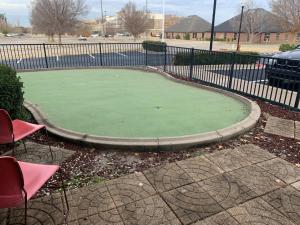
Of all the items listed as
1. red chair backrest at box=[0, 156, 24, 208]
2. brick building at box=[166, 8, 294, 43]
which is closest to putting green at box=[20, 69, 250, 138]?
red chair backrest at box=[0, 156, 24, 208]

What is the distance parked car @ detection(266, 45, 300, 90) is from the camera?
21.2 feet

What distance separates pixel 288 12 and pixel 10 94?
1829 inches

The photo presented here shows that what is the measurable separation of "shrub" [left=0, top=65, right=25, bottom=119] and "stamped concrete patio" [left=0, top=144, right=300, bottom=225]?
1077mm

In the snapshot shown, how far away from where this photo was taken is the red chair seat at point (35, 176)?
230 centimetres

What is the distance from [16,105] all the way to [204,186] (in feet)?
10.7

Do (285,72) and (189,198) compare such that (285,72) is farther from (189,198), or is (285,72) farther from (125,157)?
(189,198)

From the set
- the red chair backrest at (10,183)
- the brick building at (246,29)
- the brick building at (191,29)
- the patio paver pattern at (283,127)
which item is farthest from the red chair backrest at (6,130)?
the brick building at (191,29)

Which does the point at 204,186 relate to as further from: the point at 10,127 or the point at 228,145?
the point at 10,127

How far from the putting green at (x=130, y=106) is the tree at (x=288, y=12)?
39.4 metres

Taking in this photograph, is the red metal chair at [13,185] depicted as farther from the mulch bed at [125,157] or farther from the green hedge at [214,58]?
the green hedge at [214,58]

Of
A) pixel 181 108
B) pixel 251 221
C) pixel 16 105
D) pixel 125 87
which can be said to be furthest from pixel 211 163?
pixel 125 87

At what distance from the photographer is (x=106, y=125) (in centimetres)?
504

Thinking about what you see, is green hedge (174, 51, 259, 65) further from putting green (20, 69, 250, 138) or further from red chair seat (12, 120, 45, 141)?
red chair seat (12, 120, 45, 141)

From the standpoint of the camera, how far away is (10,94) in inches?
161
